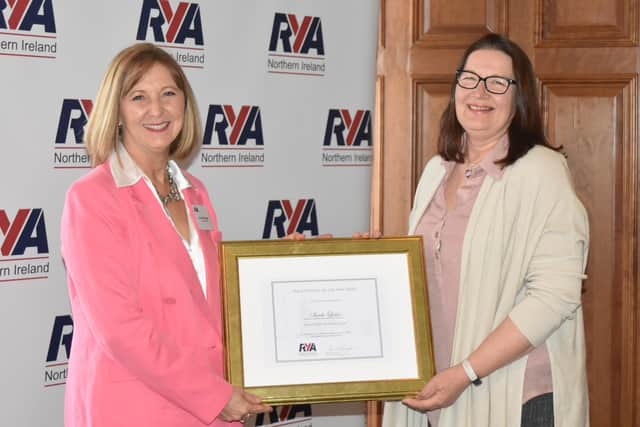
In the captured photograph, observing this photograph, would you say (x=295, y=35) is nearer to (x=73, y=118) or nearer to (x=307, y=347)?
(x=73, y=118)

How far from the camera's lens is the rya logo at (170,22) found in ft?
10.6

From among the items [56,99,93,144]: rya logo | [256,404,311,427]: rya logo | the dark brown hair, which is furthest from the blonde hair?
[256,404,311,427]: rya logo

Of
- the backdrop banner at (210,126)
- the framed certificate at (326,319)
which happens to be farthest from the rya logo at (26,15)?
the framed certificate at (326,319)

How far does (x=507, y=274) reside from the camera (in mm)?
2447

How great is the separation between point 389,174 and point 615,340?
1206 millimetres

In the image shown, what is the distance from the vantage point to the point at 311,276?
8.30ft

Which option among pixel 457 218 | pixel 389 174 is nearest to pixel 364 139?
pixel 389 174

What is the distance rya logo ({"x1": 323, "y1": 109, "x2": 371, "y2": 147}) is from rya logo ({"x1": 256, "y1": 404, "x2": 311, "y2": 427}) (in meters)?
1.20

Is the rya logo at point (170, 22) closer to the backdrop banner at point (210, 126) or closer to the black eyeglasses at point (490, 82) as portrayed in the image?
the backdrop banner at point (210, 126)

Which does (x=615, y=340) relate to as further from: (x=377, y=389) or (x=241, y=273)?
(x=241, y=273)

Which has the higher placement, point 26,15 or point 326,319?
point 26,15

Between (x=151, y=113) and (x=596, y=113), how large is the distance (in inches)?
79.4

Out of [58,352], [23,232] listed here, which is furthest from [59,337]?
[23,232]

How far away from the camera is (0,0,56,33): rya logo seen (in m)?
2.88
